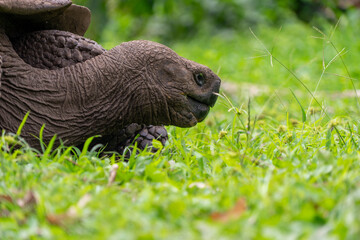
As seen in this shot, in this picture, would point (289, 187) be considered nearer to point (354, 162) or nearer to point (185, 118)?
point (354, 162)

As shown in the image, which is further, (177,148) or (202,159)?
(177,148)

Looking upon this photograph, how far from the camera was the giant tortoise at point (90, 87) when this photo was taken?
2734 mm

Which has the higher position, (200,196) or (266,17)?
(200,196)

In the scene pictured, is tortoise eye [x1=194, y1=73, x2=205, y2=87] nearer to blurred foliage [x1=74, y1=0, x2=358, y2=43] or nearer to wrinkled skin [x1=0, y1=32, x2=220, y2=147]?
wrinkled skin [x1=0, y1=32, x2=220, y2=147]

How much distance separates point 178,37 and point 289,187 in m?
10.4

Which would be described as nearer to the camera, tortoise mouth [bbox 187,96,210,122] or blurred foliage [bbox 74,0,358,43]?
tortoise mouth [bbox 187,96,210,122]

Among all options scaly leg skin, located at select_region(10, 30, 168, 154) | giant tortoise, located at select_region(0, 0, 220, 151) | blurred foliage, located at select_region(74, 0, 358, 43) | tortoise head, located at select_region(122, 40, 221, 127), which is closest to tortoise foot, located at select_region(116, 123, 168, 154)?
scaly leg skin, located at select_region(10, 30, 168, 154)

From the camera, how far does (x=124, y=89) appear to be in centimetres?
282

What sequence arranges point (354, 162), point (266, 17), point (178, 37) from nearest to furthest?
1. point (354, 162)
2. point (266, 17)
3. point (178, 37)

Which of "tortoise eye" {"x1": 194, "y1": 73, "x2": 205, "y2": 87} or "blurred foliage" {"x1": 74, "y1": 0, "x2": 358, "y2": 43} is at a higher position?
"tortoise eye" {"x1": 194, "y1": 73, "x2": 205, "y2": 87}

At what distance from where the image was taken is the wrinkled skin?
2.75 meters

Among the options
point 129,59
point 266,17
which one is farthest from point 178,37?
point 129,59

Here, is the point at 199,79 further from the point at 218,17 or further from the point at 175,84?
the point at 218,17

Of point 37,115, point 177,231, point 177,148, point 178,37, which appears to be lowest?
point 178,37
